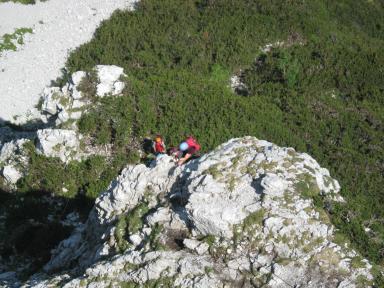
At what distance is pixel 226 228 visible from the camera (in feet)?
27.8

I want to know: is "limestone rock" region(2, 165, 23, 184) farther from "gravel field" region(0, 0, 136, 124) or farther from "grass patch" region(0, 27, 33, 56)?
"grass patch" region(0, 27, 33, 56)

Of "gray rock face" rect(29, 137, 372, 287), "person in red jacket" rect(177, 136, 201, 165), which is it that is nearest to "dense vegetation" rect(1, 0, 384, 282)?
"gray rock face" rect(29, 137, 372, 287)

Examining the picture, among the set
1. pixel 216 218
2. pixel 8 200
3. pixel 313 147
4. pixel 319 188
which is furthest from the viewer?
pixel 313 147

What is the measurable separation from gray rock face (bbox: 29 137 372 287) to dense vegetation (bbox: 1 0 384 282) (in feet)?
3.25

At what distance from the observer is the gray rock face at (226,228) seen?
8.00 meters

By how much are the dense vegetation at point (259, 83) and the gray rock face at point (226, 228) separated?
0.99 m

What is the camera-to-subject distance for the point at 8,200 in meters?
15.4

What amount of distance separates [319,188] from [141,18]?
739 inches

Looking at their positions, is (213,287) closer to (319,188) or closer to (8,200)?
(319,188)

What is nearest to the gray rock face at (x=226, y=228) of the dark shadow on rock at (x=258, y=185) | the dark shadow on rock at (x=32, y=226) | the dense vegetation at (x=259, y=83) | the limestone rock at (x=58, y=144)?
the dark shadow on rock at (x=258, y=185)

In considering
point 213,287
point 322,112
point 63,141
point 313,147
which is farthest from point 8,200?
point 322,112

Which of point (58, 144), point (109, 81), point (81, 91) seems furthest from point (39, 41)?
point (58, 144)

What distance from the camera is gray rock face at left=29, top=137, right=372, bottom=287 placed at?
26.2 ft

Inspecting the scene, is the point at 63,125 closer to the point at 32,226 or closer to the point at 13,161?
the point at 13,161
